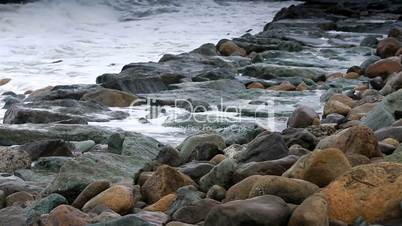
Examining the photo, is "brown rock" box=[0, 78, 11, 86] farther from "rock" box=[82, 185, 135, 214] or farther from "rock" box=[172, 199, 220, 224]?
"rock" box=[172, 199, 220, 224]

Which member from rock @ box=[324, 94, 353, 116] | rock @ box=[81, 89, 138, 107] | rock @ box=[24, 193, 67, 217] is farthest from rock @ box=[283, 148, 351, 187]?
rock @ box=[81, 89, 138, 107]

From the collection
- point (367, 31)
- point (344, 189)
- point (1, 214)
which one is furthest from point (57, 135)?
point (367, 31)

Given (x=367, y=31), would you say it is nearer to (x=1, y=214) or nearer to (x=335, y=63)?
(x=335, y=63)

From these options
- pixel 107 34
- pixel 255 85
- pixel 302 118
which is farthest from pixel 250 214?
pixel 107 34

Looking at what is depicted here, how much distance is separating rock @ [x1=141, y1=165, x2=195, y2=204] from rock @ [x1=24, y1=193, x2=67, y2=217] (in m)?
0.34

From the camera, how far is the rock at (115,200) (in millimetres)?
2523

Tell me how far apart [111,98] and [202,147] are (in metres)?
2.32

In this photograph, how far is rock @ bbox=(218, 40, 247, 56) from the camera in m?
8.97

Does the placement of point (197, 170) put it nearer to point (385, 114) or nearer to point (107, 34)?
point (385, 114)

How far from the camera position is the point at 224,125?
4645 mm

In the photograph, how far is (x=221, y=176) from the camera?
2646 mm

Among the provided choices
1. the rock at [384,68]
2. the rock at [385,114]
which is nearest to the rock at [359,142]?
the rock at [385,114]

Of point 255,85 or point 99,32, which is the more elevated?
point 99,32

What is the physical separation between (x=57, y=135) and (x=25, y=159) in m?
0.61
